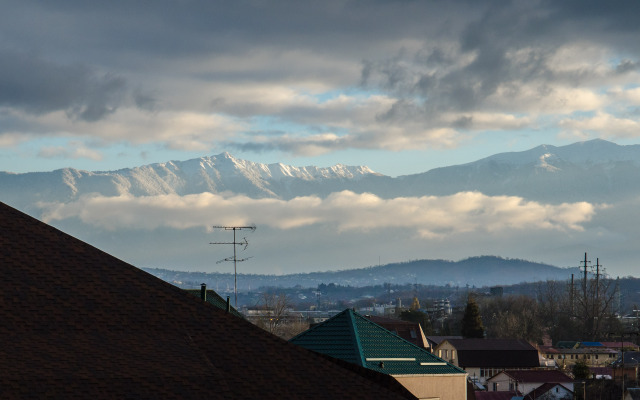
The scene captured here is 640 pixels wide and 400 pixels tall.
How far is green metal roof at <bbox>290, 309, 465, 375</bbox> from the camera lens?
1237 inches

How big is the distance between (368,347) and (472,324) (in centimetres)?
15324

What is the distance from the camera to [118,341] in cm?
1579

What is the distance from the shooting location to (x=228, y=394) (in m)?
15.7

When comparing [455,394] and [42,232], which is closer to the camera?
Result: [42,232]

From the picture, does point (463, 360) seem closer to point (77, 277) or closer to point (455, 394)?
point (455, 394)

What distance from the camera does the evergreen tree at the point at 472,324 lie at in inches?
7067

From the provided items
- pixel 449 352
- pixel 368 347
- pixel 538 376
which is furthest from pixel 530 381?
pixel 368 347

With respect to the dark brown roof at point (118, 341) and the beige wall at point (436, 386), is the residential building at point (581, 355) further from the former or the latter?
the dark brown roof at point (118, 341)

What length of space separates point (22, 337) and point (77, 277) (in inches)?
61.5

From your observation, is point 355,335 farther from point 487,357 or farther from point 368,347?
point 487,357

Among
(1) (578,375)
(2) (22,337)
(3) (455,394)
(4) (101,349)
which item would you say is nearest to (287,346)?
(4) (101,349)

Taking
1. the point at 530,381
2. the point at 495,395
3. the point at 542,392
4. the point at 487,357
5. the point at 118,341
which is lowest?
the point at 495,395

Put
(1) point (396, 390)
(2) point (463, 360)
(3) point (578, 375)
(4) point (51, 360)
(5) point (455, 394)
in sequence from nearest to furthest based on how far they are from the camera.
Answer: (4) point (51, 360), (1) point (396, 390), (5) point (455, 394), (3) point (578, 375), (2) point (463, 360)

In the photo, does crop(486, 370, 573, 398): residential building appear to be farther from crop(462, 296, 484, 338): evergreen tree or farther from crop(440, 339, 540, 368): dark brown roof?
crop(462, 296, 484, 338): evergreen tree
